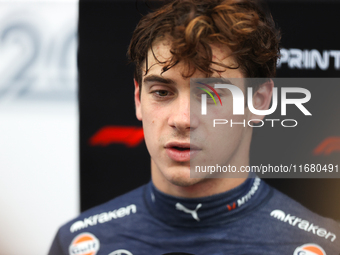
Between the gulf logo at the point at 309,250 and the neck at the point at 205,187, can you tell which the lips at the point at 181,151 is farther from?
the gulf logo at the point at 309,250

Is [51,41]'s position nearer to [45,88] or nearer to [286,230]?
[45,88]

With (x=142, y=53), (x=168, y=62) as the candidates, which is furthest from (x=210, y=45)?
Result: (x=142, y=53)

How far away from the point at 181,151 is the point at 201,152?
82mm

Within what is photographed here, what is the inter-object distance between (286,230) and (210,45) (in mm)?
805

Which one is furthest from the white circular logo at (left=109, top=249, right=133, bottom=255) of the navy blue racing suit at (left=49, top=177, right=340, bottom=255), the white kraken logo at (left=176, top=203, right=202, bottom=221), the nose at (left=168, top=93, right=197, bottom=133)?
the nose at (left=168, top=93, right=197, bottom=133)

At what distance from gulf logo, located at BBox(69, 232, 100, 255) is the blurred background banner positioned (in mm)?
193

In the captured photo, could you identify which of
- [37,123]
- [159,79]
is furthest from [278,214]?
[37,123]

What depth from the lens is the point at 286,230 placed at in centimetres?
135

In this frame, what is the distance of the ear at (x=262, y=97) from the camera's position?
53.4 inches

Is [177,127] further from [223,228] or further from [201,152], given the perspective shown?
[223,228]

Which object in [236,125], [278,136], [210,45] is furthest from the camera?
[278,136]

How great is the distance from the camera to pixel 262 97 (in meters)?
1.40

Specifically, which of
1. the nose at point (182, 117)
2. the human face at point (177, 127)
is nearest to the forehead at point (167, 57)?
the human face at point (177, 127)

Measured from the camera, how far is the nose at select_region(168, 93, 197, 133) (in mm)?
1227
